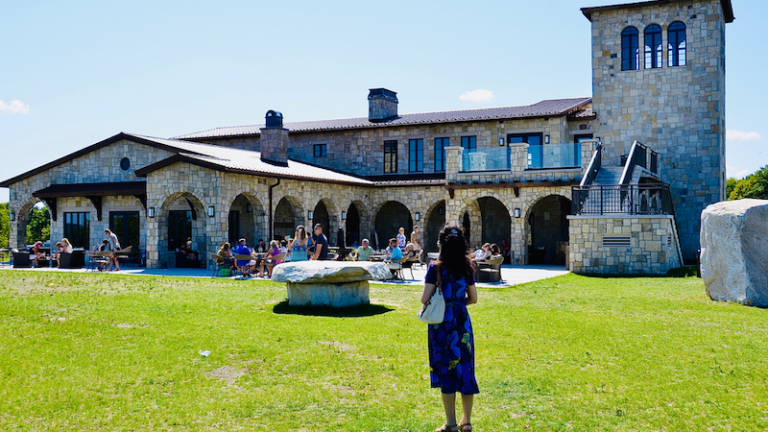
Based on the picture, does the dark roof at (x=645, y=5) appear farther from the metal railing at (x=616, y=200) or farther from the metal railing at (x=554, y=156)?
the metal railing at (x=616, y=200)

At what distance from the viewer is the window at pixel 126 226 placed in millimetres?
25922

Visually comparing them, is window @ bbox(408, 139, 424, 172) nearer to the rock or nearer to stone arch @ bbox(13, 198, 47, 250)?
stone arch @ bbox(13, 198, 47, 250)

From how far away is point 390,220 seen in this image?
32062 millimetres

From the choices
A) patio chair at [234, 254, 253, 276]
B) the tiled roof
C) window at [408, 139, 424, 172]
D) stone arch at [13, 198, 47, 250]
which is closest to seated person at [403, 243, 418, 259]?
patio chair at [234, 254, 253, 276]

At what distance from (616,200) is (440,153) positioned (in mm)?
11705

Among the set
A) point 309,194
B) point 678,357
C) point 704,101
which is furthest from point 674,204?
point 678,357

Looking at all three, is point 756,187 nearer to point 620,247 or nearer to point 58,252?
point 620,247

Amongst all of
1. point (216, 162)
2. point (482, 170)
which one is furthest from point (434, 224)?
point (216, 162)

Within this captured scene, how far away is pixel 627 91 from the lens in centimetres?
2716

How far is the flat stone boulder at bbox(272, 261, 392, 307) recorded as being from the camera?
11.5m

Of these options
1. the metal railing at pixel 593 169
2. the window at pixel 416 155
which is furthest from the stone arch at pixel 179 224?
the metal railing at pixel 593 169

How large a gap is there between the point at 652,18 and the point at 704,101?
380 centimetres

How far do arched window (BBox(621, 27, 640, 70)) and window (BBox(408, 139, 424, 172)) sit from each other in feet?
29.9

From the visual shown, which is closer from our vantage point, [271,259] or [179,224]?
[271,259]
